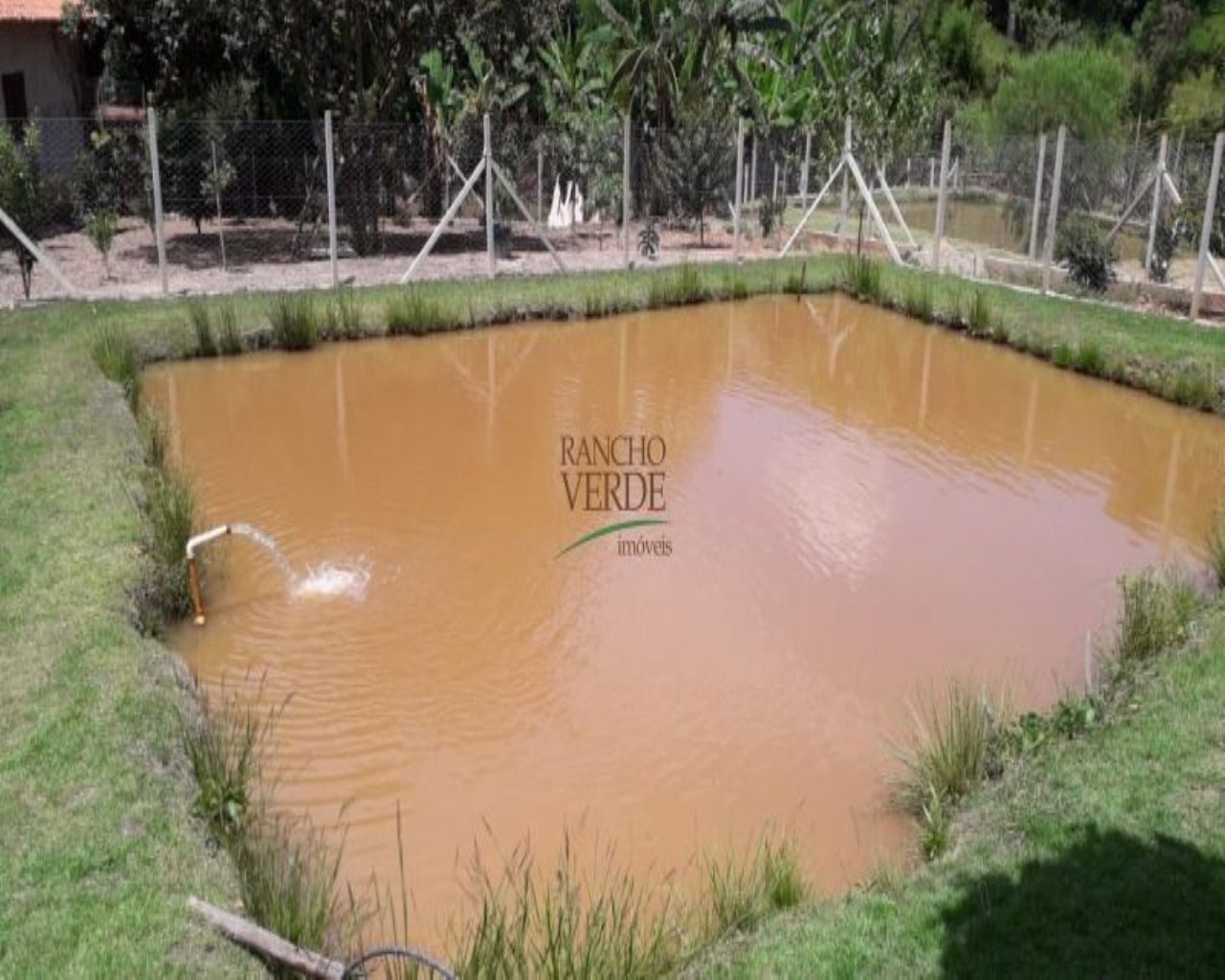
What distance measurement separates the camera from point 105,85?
83.8 feet

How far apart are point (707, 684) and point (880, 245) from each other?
1530 cm

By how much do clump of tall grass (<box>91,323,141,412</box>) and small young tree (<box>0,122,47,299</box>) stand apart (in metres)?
3.17

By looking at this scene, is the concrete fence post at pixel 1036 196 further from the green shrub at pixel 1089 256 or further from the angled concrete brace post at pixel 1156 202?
the angled concrete brace post at pixel 1156 202

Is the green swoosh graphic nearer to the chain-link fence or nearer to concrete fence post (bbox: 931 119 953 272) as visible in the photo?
the chain-link fence

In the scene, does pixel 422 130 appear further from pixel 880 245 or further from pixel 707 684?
pixel 707 684

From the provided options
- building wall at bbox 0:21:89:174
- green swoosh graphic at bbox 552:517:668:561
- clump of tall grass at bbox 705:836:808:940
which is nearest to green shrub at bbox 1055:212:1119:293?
green swoosh graphic at bbox 552:517:668:561

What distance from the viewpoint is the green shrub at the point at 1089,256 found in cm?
1552

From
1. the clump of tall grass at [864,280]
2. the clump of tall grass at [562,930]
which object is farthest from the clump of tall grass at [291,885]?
the clump of tall grass at [864,280]

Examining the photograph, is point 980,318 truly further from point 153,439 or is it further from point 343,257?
point 343,257

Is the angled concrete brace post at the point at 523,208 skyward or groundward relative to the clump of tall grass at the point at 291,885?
skyward

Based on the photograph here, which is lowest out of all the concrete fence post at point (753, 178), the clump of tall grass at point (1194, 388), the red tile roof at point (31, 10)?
the clump of tall grass at point (1194, 388)

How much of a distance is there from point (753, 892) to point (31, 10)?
72.6ft

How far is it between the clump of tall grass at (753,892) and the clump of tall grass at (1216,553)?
389 cm

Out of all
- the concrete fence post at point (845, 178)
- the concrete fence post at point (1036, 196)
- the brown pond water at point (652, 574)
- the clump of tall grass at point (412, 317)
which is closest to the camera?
the brown pond water at point (652, 574)
